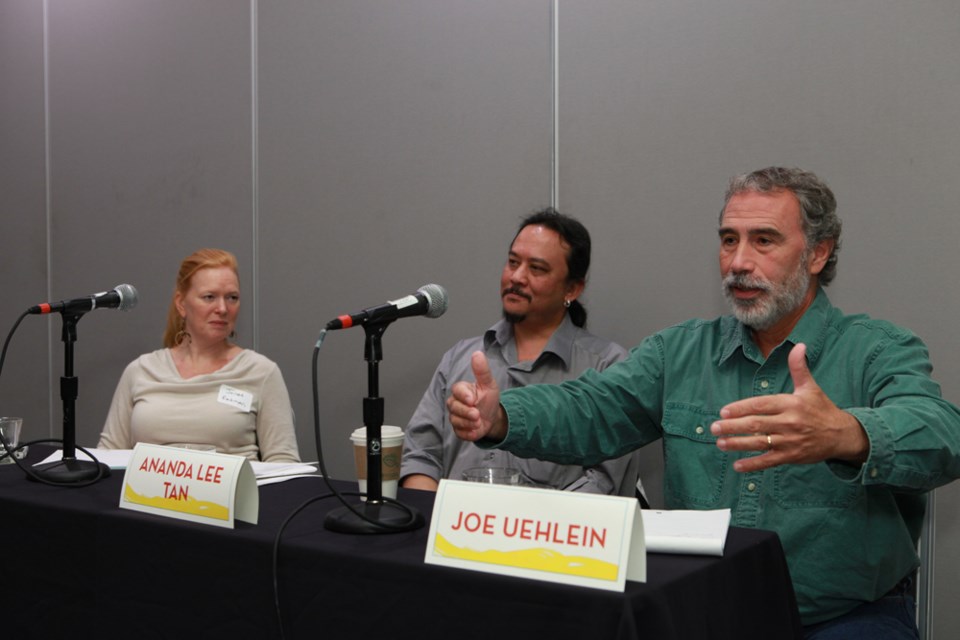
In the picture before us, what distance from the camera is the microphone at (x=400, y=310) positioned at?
1.45 metres

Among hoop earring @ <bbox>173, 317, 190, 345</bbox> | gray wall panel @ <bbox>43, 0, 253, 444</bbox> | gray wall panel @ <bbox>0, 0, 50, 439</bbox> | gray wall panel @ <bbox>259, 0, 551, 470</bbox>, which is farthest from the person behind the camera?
gray wall panel @ <bbox>0, 0, 50, 439</bbox>

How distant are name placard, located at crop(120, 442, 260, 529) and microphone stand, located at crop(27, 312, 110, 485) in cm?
31

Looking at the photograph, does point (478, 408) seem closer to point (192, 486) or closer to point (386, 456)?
point (386, 456)

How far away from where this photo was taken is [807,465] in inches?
70.1

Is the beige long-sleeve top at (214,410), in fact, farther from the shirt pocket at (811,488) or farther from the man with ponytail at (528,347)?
the shirt pocket at (811,488)

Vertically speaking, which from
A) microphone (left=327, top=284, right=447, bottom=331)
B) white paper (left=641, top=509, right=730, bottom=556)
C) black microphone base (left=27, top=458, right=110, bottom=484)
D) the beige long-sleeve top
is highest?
microphone (left=327, top=284, right=447, bottom=331)

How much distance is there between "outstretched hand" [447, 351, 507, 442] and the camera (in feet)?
5.64

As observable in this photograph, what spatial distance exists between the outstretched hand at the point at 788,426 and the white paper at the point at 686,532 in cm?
10

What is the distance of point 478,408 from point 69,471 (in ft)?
2.83

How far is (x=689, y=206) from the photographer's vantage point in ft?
9.29

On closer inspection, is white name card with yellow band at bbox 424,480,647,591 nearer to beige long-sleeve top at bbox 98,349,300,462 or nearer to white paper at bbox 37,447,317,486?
white paper at bbox 37,447,317,486

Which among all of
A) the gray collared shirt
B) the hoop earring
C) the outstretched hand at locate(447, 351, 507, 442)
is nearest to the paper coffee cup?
the outstretched hand at locate(447, 351, 507, 442)

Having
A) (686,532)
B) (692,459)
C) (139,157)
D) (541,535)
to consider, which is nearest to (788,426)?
(686,532)

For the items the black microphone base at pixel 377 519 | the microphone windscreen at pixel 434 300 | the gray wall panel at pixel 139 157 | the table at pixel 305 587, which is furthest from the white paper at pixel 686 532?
the gray wall panel at pixel 139 157
